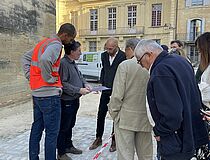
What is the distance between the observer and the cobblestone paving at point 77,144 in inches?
144

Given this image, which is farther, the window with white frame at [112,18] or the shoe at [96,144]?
the window with white frame at [112,18]

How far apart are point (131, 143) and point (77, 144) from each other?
1.70 meters

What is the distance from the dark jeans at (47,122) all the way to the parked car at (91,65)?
11320 millimetres

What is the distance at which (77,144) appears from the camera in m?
4.18

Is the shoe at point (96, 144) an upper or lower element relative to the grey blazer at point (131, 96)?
lower

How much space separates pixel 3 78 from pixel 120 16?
2342 cm

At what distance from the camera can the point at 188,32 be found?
25078mm

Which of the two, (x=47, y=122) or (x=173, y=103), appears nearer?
(x=173, y=103)

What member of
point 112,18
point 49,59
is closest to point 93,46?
point 112,18

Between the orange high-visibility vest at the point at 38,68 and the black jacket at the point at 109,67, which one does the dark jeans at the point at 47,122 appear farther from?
the black jacket at the point at 109,67

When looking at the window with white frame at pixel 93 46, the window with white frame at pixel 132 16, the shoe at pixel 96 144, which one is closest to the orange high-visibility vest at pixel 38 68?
the shoe at pixel 96 144

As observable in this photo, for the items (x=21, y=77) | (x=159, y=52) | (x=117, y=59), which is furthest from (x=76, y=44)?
(x=21, y=77)

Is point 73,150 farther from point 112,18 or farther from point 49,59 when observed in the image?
point 112,18

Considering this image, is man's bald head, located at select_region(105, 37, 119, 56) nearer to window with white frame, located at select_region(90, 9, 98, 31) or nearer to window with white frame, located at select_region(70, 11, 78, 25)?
→ window with white frame, located at select_region(90, 9, 98, 31)
